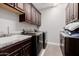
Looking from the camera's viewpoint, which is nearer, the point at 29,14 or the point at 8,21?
the point at 8,21

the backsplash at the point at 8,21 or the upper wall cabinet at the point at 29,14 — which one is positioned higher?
the upper wall cabinet at the point at 29,14

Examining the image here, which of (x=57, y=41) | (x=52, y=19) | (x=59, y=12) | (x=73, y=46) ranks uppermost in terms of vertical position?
(x=59, y=12)

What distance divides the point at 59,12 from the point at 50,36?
139 centimetres

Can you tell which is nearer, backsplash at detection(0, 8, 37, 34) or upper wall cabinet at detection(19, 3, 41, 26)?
backsplash at detection(0, 8, 37, 34)

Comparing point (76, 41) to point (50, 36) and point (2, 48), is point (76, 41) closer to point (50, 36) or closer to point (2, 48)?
point (2, 48)

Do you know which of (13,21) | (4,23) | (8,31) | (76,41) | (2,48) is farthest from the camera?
(13,21)

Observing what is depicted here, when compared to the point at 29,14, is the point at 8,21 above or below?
below

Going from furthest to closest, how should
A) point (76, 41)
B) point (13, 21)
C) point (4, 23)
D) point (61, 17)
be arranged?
point (61, 17), point (13, 21), point (4, 23), point (76, 41)

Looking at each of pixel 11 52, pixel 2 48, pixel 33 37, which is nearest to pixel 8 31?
pixel 33 37

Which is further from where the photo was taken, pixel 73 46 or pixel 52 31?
pixel 52 31

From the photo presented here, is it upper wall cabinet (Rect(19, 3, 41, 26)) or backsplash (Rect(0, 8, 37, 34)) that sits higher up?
upper wall cabinet (Rect(19, 3, 41, 26))

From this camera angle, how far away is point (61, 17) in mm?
5129

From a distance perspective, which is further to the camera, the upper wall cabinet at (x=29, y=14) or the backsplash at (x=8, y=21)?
the upper wall cabinet at (x=29, y=14)

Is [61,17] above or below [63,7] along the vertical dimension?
below
